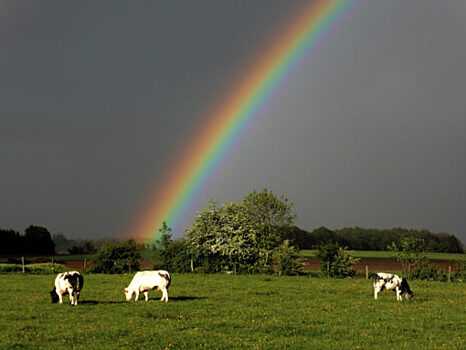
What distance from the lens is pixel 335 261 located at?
49125 millimetres

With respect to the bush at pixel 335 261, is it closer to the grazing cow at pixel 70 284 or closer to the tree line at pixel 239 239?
the tree line at pixel 239 239

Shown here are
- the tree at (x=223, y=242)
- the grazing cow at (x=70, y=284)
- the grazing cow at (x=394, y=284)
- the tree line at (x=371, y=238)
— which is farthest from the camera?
the tree line at (x=371, y=238)

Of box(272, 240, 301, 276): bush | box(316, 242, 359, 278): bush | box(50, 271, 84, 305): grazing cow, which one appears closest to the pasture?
box(50, 271, 84, 305): grazing cow

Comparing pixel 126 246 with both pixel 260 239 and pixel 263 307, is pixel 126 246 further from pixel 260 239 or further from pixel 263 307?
pixel 263 307

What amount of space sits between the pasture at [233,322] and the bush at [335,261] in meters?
21.4

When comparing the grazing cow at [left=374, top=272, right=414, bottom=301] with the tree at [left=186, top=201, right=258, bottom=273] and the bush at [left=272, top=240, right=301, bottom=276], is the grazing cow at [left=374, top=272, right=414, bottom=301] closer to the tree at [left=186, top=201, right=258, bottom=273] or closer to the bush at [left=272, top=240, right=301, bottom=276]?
the bush at [left=272, top=240, right=301, bottom=276]

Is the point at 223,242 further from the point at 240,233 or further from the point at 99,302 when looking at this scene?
the point at 99,302

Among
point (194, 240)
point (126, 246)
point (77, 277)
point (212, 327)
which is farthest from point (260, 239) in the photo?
point (212, 327)

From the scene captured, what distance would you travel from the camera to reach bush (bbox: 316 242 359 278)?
159ft

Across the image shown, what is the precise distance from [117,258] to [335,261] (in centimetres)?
2579

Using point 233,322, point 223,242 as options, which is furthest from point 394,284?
point 223,242

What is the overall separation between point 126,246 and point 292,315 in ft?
124

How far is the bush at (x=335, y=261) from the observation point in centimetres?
4853

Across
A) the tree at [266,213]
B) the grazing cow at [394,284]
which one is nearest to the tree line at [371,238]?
the tree at [266,213]
